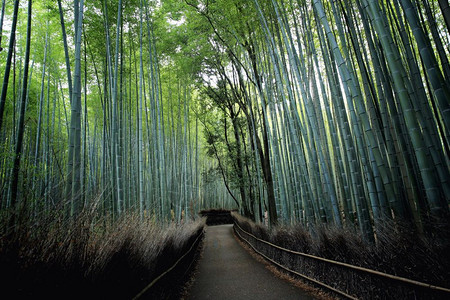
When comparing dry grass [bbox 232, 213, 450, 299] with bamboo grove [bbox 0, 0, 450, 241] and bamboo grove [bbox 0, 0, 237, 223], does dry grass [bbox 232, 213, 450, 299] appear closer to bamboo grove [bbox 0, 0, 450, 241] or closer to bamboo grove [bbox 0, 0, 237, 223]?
bamboo grove [bbox 0, 0, 450, 241]

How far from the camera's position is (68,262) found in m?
1.13

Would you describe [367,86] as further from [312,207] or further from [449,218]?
[312,207]

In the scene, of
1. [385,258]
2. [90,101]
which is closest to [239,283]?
[385,258]

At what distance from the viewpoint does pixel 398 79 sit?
176 centimetres

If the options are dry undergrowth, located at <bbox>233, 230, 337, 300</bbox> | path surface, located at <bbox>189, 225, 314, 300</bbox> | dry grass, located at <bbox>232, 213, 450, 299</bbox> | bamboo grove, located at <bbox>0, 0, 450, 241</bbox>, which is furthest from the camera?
path surface, located at <bbox>189, 225, 314, 300</bbox>

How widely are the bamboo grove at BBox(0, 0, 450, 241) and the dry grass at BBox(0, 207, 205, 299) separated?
0.19 metres

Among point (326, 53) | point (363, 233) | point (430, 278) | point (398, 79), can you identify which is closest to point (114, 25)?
point (326, 53)

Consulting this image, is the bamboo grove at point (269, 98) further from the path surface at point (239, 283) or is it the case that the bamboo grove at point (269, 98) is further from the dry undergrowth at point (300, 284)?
the path surface at point (239, 283)

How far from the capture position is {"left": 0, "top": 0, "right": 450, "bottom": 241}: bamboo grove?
2.01m

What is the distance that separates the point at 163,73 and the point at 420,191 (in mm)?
7007

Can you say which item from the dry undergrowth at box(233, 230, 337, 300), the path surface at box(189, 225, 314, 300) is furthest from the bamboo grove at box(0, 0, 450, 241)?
the path surface at box(189, 225, 314, 300)

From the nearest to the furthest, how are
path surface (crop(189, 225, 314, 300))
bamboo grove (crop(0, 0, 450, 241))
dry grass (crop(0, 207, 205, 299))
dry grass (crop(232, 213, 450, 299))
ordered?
dry grass (crop(0, 207, 205, 299)) < dry grass (crop(232, 213, 450, 299)) < bamboo grove (crop(0, 0, 450, 241)) < path surface (crop(189, 225, 314, 300))

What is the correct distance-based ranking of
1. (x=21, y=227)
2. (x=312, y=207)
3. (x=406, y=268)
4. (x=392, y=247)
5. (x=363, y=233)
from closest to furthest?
(x=21, y=227), (x=406, y=268), (x=392, y=247), (x=363, y=233), (x=312, y=207)

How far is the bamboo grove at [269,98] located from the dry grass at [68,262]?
0.19 m
